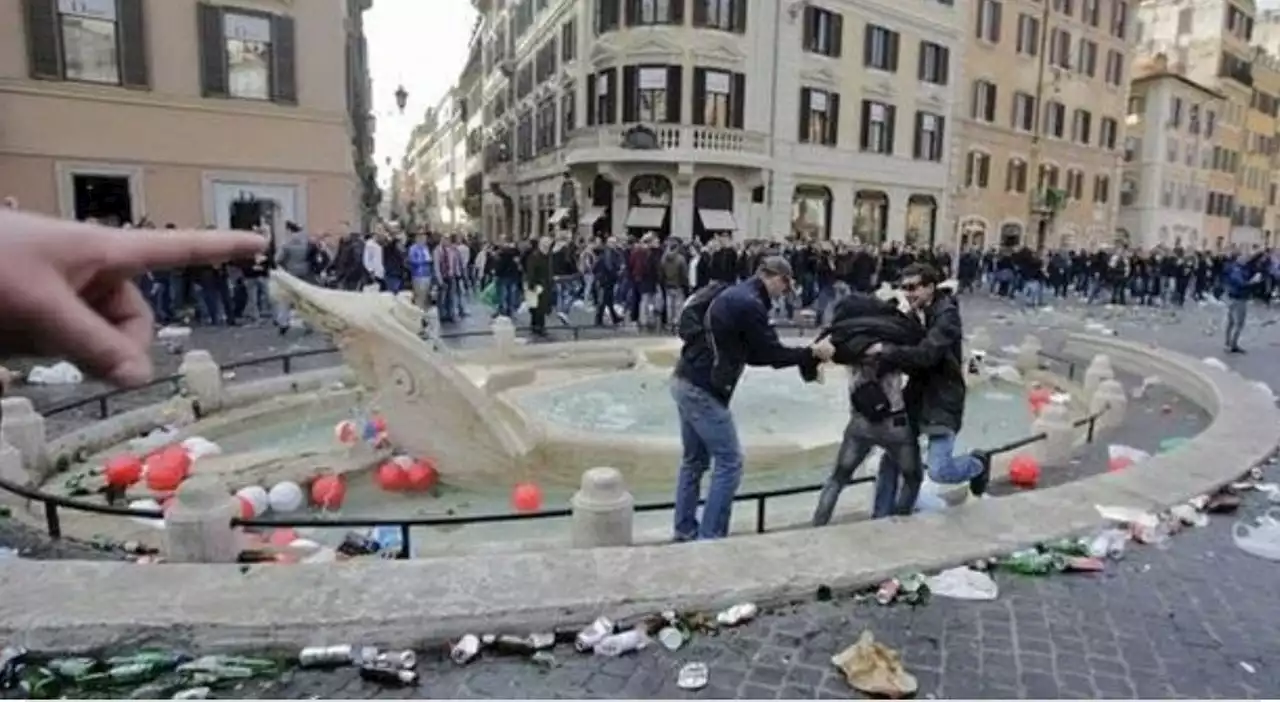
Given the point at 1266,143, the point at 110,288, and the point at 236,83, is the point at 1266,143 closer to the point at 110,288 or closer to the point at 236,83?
the point at 236,83

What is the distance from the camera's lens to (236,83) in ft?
63.3

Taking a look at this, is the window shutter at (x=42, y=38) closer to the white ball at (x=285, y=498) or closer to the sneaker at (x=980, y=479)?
the white ball at (x=285, y=498)

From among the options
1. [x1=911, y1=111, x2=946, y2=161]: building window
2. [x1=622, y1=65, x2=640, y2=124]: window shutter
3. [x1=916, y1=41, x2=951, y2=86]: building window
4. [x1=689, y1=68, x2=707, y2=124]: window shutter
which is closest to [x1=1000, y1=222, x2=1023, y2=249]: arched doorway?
[x1=911, y1=111, x2=946, y2=161]: building window

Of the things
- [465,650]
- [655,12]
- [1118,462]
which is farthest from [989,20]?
[465,650]

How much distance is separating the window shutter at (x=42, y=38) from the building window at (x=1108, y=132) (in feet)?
156

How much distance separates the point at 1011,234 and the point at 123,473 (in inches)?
1656

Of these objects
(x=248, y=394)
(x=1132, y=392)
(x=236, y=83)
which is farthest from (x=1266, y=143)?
(x=248, y=394)

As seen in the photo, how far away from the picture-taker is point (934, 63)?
36625 millimetres

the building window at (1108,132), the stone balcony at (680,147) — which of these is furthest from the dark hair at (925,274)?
the building window at (1108,132)

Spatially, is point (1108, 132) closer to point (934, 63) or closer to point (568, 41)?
point (934, 63)

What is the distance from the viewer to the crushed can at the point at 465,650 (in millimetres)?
3824

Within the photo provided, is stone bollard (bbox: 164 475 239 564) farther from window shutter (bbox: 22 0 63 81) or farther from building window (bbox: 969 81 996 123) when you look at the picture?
building window (bbox: 969 81 996 123)

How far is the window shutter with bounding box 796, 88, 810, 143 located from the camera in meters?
31.7

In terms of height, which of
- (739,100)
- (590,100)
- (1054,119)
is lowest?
(739,100)
